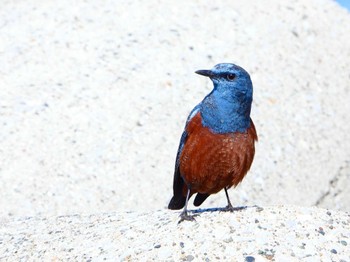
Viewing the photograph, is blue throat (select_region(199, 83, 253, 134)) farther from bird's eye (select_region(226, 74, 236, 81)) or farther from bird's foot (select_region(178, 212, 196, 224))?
bird's foot (select_region(178, 212, 196, 224))

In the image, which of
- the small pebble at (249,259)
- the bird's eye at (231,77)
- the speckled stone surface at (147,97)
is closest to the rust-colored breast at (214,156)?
the bird's eye at (231,77)

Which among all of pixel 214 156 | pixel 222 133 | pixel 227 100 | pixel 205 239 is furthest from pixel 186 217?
pixel 227 100

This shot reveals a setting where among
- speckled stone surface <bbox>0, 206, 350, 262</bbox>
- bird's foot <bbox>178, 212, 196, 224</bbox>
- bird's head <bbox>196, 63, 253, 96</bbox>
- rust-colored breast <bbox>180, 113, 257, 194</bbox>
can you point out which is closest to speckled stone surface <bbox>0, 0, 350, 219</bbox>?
speckled stone surface <bbox>0, 206, 350, 262</bbox>

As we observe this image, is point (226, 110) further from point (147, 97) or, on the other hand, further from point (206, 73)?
point (147, 97)

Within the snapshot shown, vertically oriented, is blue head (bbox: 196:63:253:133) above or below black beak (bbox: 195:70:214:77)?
below

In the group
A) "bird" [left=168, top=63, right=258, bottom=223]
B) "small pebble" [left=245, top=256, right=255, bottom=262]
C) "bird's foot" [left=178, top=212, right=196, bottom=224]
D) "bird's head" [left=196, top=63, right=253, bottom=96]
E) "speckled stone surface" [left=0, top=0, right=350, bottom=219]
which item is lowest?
"speckled stone surface" [left=0, top=0, right=350, bottom=219]

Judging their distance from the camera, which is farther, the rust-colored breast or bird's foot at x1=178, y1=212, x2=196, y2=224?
the rust-colored breast

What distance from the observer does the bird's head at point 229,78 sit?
6.45 metres

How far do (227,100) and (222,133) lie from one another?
0.28 meters

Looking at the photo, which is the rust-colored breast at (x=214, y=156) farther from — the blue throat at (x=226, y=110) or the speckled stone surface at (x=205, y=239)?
the speckled stone surface at (x=205, y=239)

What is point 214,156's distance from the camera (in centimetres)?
644

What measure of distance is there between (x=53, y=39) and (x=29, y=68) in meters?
0.85

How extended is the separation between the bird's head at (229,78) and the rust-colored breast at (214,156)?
1.08 ft

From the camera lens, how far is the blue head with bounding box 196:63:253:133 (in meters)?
6.44
